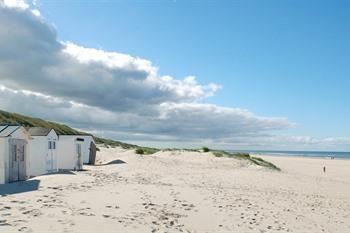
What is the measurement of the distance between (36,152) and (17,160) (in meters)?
4.22

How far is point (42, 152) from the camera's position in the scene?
25.0m

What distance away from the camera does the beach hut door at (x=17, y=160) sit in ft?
64.4

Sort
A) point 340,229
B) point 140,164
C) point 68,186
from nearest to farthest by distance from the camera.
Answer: point 340,229
point 68,186
point 140,164

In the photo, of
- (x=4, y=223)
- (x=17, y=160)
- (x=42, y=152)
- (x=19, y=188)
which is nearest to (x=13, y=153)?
(x=17, y=160)

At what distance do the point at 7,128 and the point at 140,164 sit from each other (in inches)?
664

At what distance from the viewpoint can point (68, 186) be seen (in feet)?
56.7

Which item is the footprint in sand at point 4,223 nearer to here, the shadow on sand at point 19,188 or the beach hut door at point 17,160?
the shadow on sand at point 19,188

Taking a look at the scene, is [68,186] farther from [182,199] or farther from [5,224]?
[5,224]

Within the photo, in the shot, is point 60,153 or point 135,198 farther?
point 60,153

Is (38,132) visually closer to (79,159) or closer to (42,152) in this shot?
(42,152)

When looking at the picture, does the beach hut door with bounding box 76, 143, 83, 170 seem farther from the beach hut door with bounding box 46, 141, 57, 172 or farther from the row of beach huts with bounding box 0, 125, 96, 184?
the beach hut door with bounding box 46, 141, 57, 172

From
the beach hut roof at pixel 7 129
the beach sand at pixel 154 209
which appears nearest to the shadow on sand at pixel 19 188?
the beach sand at pixel 154 209

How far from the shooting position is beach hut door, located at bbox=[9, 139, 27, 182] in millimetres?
19641

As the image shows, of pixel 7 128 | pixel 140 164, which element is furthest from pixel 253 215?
pixel 140 164
